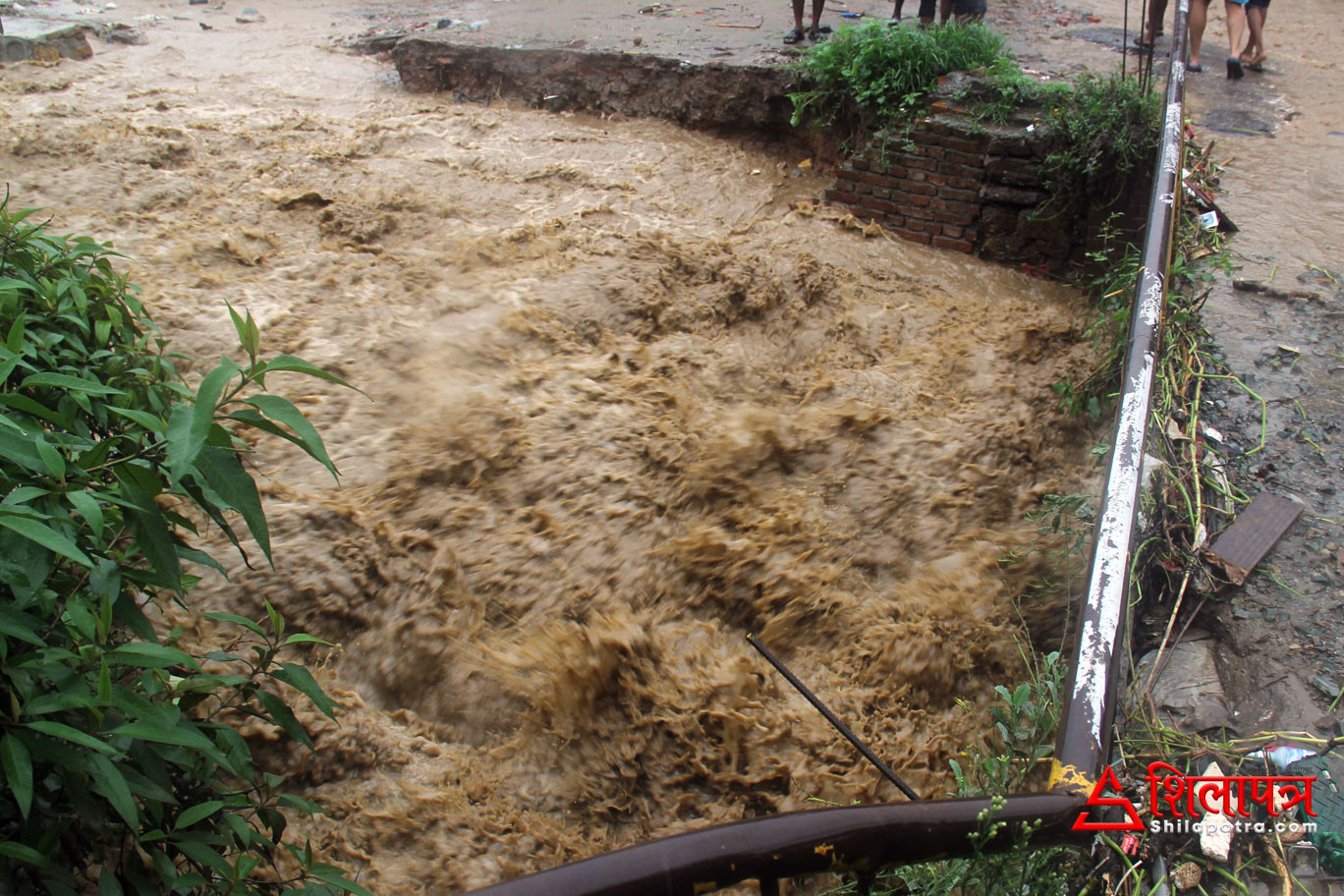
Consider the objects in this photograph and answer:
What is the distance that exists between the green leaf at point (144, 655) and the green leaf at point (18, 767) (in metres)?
0.17

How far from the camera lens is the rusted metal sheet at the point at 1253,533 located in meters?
2.44

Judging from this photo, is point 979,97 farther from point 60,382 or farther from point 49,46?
point 49,46

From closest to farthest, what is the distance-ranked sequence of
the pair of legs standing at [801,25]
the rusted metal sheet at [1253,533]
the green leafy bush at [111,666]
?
1. the green leafy bush at [111,666]
2. the rusted metal sheet at [1253,533]
3. the pair of legs standing at [801,25]

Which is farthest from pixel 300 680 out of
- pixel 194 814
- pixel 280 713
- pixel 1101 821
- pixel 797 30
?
pixel 797 30

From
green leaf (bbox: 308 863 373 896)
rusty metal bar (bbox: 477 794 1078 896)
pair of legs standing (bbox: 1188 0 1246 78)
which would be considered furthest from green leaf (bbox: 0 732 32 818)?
pair of legs standing (bbox: 1188 0 1246 78)

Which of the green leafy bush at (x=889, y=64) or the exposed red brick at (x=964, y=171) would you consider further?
the green leafy bush at (x=889, y=64)

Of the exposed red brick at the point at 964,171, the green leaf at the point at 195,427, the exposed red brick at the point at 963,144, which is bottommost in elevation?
the green leaf at the point at 195,427

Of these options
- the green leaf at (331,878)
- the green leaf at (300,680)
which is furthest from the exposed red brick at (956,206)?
the green leaf at (331,878)

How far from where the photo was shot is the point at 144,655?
4.32 feet

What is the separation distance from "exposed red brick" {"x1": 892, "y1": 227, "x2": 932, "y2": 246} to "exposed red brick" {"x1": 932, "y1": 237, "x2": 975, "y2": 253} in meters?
0.05

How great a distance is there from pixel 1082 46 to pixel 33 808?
7763 mm

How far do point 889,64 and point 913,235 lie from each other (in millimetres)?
1060

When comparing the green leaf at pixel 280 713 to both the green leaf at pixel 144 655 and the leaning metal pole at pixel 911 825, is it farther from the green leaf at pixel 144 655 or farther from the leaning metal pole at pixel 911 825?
the leaning metal pole at pixel 911 825

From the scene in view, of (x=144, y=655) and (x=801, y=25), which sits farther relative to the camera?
(x=801, y=25)
